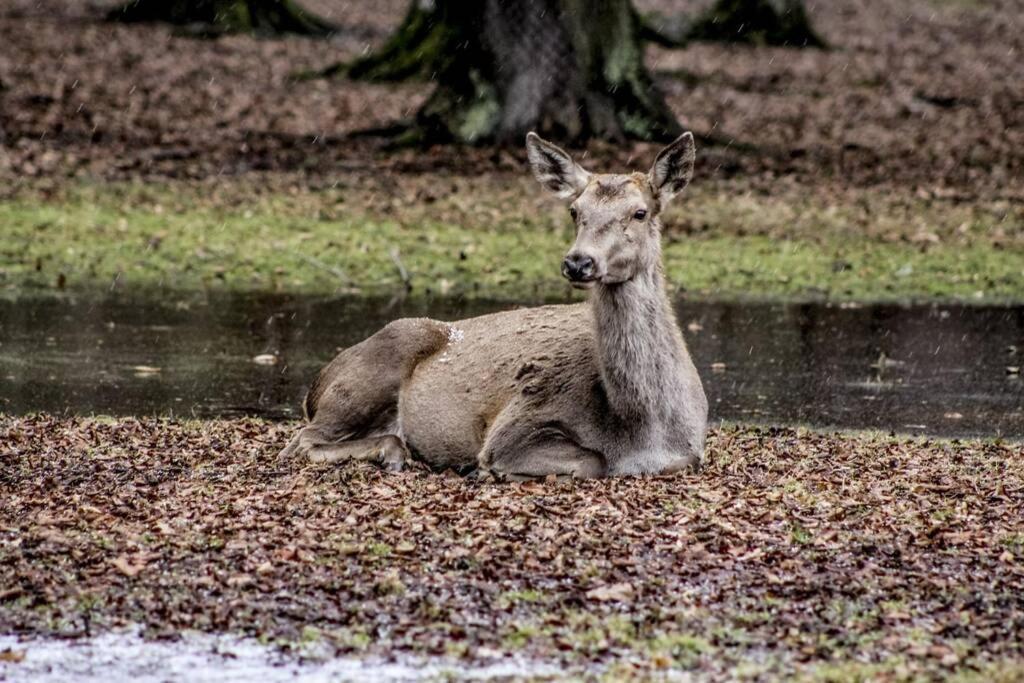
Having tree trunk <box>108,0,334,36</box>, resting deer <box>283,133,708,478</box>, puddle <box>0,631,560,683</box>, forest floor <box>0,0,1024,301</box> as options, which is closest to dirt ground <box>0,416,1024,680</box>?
puddle <box>0,631,560,683</box>

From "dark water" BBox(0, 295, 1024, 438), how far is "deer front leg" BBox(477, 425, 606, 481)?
2.80 meters

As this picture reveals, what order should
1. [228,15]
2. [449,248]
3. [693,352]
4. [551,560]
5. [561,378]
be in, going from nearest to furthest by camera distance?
[551,560]
[561,378]
[693,352]
[449,248]
[228,15]

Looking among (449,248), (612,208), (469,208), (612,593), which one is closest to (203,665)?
(612,593)

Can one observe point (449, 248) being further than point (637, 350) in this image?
Yes

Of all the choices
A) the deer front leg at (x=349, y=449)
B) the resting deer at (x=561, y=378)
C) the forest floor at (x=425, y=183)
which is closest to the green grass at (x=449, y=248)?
the forest floor at (x=425, y=183)

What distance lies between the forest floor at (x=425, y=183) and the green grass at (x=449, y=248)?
0.04m

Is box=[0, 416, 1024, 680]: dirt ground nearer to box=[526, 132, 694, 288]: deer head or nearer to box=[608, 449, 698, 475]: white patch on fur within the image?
box=[608, 449, 698, 475]: white patch on fur

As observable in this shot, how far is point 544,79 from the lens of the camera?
22469 millimetres

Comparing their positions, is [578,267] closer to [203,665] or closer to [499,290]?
[203,665]

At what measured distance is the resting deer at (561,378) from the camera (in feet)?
29.2

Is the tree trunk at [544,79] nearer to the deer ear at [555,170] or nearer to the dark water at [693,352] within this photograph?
the dark water at [693,352]

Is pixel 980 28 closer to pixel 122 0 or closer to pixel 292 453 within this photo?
pixel 122 0

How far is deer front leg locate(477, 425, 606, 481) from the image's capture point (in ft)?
28.8

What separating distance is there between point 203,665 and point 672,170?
4.54 meters
